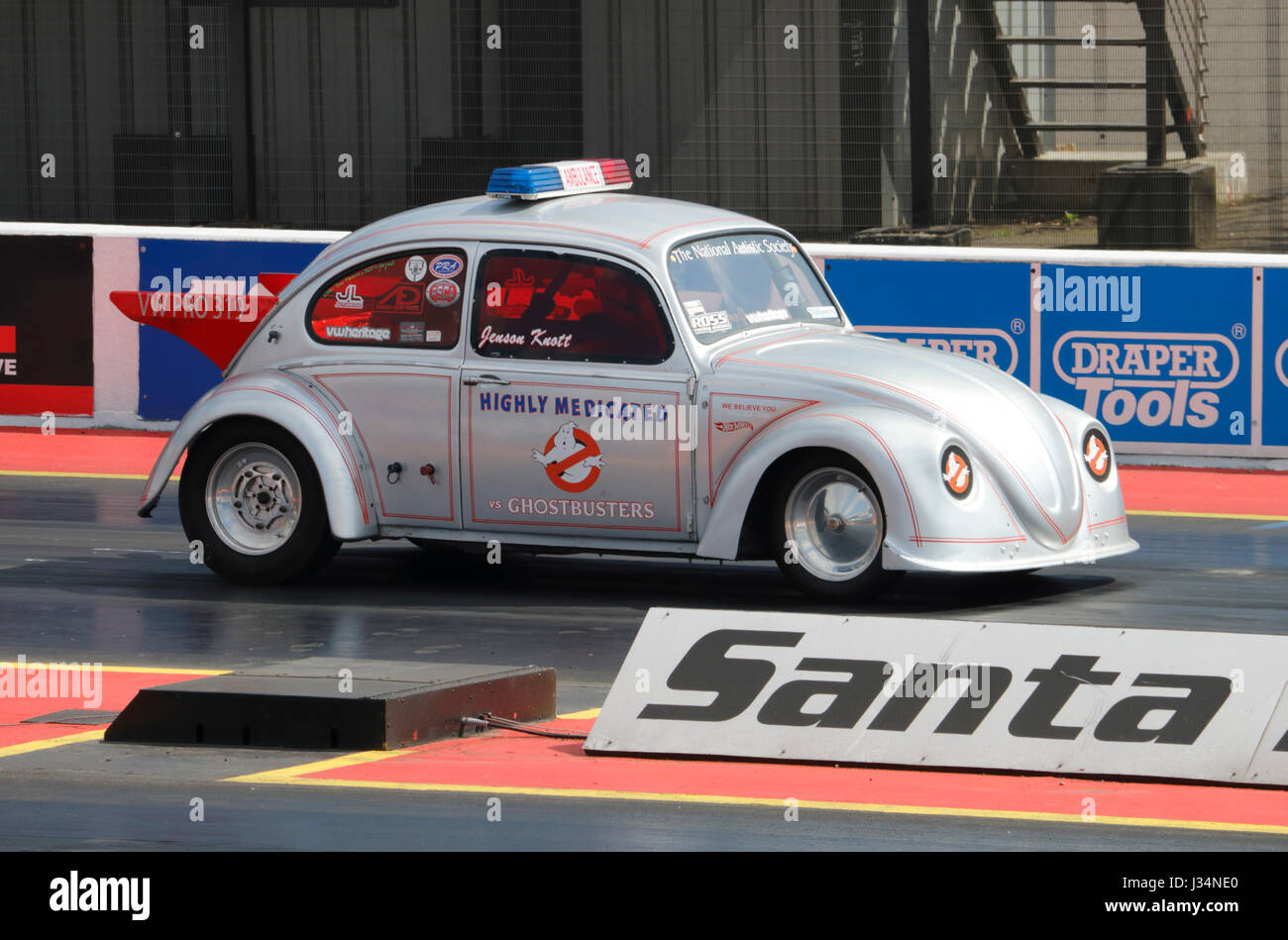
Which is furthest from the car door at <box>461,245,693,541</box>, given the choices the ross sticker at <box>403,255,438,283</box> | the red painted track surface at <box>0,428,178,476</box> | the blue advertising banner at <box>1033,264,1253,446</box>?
the blue advertising banner at <box>1033,264,1253,446</box>

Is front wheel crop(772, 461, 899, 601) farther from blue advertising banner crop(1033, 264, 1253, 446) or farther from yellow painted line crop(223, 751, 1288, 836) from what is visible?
blue advertising banner crop(1033, 264, 1253, 446)

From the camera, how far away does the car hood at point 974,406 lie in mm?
9398

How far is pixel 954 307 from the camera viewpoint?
45.9 ft

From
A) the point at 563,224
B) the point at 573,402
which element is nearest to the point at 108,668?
the point at 573,402

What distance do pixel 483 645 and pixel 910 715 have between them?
8.71 feet

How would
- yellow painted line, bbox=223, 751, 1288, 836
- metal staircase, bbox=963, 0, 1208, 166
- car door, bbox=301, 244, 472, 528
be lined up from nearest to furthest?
1. yellow painted line, bbox=223, 751, 1288, 836
2. car door, bbox=301, 244, 472, 528
3. metal staircase, bbox=963, 0, 1208, 166

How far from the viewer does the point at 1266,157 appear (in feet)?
72.2

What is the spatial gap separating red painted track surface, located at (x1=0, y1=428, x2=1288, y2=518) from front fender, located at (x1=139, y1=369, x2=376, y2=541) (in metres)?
3.80

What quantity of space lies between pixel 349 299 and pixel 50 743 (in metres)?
3.41

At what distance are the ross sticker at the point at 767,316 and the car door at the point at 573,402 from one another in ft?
1.76

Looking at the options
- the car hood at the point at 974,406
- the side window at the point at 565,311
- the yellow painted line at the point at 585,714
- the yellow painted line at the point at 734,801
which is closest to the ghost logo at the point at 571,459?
the side window at the point at 565,311

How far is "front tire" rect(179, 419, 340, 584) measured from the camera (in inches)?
405
